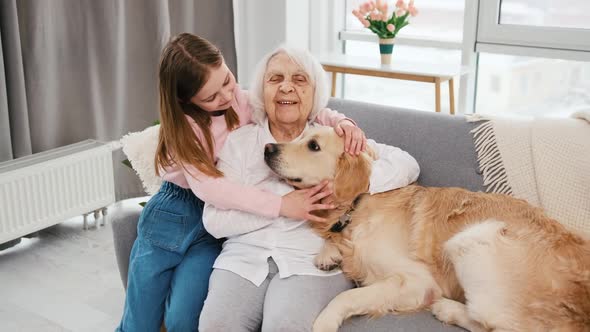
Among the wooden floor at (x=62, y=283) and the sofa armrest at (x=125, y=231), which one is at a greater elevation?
the sofa armrest at (x=125, y=231)

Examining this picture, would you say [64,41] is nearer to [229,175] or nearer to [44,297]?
[44,297]

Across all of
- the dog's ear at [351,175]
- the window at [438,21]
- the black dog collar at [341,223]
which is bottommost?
the black dog collar at [341,223]

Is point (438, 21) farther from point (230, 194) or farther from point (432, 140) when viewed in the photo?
point (230, 194)

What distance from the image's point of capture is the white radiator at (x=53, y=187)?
294 centimetres

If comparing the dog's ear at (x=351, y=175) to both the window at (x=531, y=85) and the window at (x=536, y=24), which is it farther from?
the window at (x=531, y=85)

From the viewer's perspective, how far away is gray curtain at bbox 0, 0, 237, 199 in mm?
3068

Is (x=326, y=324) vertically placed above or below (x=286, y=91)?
below

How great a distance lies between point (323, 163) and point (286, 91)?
0.88 ft

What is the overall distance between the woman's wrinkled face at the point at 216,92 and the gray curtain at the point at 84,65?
4.61 feet

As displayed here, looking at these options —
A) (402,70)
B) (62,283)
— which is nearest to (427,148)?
(402,70)

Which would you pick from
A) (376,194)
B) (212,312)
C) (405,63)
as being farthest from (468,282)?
(405,63)

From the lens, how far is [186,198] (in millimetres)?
2098

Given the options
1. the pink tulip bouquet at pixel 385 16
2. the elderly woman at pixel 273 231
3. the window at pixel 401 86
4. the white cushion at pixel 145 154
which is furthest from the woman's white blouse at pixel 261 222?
the window at pixel 401 86

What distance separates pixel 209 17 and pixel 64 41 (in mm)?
1065
